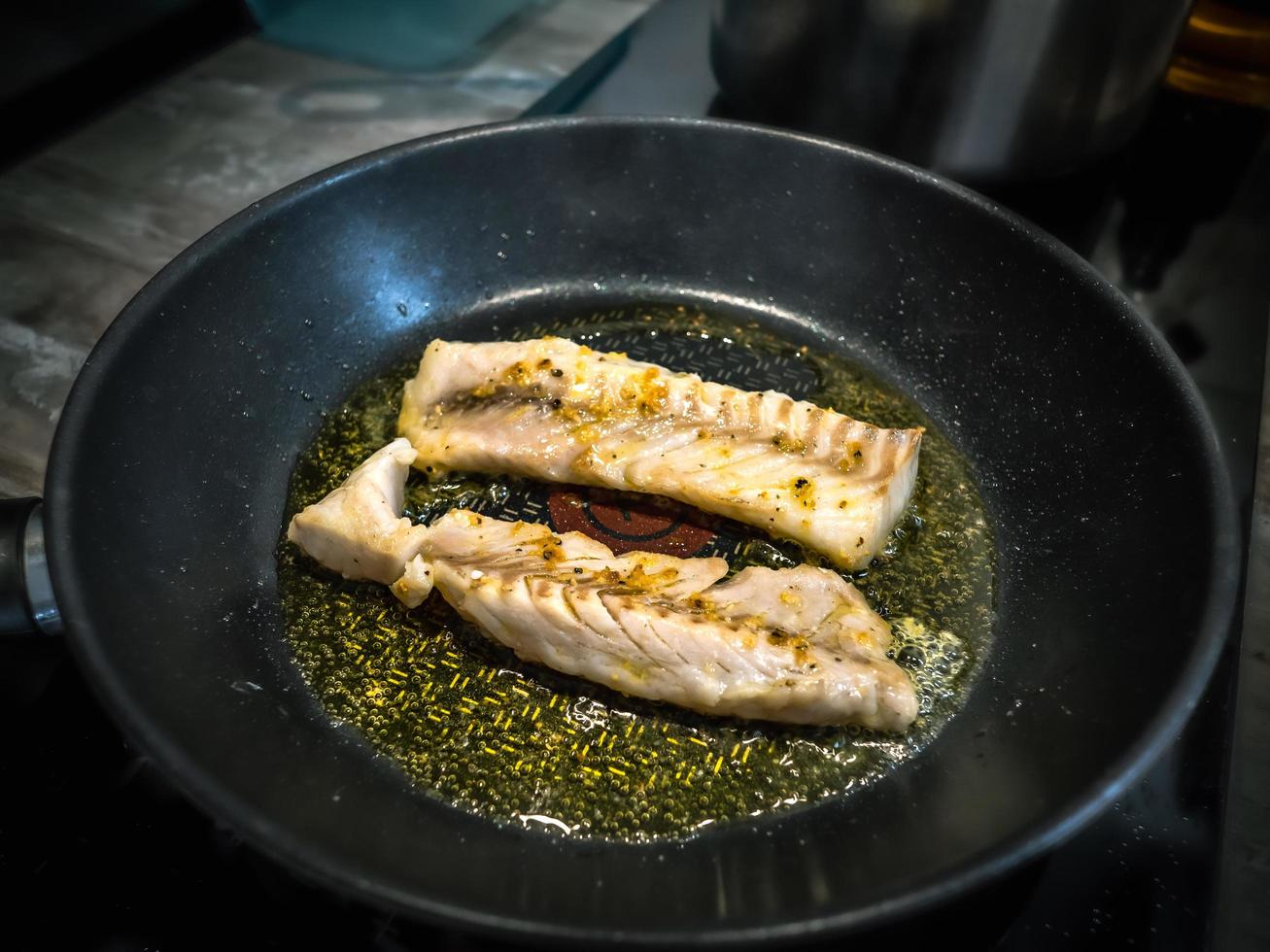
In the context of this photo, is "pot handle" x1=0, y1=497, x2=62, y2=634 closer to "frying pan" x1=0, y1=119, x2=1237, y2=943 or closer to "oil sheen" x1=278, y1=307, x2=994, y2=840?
"frying pan" x1=0, y1=119, x2=1237, y2=943

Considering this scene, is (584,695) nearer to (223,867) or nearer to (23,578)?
(223,867)

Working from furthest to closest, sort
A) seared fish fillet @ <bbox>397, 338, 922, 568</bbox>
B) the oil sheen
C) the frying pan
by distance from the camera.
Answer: seared fish fillet @ <bbox>397, 338, 922, 568</bbox> < the oil sheen < the frying pan

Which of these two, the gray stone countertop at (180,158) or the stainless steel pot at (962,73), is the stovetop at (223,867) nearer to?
the gray stone countertop at (180,158)

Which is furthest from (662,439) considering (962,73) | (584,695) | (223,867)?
(962,73)

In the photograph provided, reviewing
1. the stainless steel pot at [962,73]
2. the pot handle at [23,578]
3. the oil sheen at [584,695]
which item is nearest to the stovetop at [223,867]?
the pot handle at [23,578]

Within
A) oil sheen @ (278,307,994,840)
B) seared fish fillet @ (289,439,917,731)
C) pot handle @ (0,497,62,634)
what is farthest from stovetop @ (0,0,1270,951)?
seared fish fillet @ (289,439,917,731)

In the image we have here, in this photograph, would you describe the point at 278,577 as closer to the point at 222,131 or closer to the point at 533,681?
the point at 533,681
